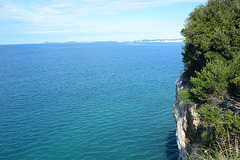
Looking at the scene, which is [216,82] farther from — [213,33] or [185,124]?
[213,33]

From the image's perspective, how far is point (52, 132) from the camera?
30000mm

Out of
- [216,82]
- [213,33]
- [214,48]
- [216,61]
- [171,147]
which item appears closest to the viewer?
[216,82]

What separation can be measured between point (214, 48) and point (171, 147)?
44.5 ft

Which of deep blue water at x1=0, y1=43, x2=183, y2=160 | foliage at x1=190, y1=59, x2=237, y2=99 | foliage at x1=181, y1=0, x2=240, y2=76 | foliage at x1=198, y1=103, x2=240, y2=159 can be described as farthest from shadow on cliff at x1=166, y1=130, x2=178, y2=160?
foliage at x1=198, y1=103, x2=240, y2=159

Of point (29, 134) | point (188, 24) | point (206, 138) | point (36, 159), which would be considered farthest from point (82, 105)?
point (206, 138)

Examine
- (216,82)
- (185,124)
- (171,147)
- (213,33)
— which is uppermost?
(213,33)

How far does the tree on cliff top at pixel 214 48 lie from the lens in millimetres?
14797

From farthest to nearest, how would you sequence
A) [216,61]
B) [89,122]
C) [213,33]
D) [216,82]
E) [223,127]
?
[89,122], [213,33], [216,61], [216,82], [223,127]

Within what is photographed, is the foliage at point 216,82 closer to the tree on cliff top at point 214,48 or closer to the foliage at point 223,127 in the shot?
the tree on cliff top at point 214,48

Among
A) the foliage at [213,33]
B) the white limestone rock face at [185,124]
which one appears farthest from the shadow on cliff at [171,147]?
the foliage at [213,33]

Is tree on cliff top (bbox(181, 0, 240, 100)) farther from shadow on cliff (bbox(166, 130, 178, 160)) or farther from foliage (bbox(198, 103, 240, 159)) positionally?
shadow on cliff (bbox(166, 130, 178, 160))

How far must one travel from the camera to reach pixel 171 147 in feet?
83.6

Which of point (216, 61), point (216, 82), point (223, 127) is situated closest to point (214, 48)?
point (216, 61)

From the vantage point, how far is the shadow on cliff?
23.7m
